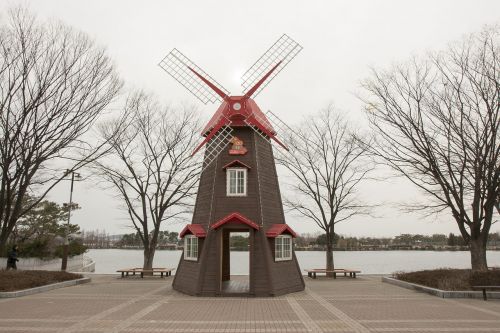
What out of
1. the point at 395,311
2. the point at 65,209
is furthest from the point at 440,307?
the point at 65,209

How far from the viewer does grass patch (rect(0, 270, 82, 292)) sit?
15.4 metres

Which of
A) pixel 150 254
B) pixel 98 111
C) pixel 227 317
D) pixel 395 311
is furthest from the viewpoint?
pixel 150 254

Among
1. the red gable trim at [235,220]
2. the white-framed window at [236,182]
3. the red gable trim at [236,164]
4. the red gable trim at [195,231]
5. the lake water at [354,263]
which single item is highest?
the red gable trim at [236,164]

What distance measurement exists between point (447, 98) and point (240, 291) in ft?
39.1

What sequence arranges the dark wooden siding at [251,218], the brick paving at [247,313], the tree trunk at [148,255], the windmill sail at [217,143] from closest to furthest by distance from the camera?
the brick paving at [247,313], the dark wooden siding at [251,218], the windmill sail at [217,143], the tree trunk at [148,255]

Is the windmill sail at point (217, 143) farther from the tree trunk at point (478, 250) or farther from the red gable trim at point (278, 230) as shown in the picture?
the tree trunk at point (478, 250)

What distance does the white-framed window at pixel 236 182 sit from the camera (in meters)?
16.2

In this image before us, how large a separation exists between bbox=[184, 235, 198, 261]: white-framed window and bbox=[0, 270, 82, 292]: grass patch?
6623 mm

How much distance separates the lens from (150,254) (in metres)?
24.6

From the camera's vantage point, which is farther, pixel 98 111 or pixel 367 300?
pixel 98 111

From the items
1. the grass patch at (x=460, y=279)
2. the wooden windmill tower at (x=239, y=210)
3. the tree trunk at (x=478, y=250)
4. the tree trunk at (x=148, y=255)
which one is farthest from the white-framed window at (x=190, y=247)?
the tree trunk at (x=478, y=250)

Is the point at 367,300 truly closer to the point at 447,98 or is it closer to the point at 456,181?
the point at 456,181

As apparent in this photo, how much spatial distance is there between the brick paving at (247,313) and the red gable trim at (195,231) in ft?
8.02

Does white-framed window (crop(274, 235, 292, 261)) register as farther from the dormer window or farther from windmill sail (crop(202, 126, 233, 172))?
windmill sail (crop(202, 126, 233, 172))
